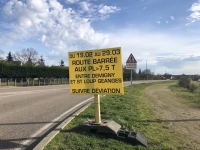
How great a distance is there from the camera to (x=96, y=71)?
532 centimetres

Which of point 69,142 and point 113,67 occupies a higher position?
point 113,67

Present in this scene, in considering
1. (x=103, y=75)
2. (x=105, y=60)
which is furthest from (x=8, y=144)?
(x=105, y=60)

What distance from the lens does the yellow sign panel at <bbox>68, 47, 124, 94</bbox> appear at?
516 cm

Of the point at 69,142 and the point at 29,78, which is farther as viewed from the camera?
the point at 29,78

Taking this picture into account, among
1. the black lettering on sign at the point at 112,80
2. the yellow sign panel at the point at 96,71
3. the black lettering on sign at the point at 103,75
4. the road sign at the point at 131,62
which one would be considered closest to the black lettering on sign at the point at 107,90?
the yellow sign panel at the point at 96,71

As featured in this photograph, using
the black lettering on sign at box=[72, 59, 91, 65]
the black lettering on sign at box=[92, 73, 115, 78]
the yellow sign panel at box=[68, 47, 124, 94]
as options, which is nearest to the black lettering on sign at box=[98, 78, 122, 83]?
the yellow sign panel at box=[68, 47, 124, 94]

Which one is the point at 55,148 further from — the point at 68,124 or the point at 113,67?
the point at 113,67

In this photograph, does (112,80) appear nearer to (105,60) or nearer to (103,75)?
(103,75)

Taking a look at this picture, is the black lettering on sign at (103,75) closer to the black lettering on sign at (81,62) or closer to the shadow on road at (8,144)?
the black lettering on sign at (81,62)

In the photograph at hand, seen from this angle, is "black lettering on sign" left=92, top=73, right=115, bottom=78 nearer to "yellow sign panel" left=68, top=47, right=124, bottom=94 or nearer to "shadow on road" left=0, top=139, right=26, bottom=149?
"yellow sign panel" left=68, top=47, right=124, bottom=94

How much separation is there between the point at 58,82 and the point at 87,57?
35.5 metres

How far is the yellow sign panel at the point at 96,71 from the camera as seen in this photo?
5156mm

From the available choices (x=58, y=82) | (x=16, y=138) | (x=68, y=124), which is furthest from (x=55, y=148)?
(x=58, y=82)

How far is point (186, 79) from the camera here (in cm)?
3388
